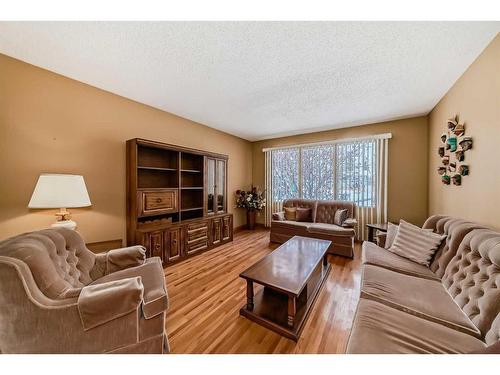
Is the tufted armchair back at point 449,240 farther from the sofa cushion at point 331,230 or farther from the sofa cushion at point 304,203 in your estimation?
the sofa cushion at point 304,203

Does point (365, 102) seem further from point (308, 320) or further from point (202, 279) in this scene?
point (202, 279)

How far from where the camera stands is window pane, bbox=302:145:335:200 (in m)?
4.11

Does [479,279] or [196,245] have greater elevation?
[479,279]

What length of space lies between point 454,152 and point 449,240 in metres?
1.26

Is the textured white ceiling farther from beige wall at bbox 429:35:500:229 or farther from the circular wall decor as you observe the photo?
the circular wall decor

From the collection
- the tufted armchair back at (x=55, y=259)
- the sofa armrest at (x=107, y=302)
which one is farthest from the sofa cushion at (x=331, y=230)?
the tufted armchair back at (x=55, y=259)

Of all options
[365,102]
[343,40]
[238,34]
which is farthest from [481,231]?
[238,34]

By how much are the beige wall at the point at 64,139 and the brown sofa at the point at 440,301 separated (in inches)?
118

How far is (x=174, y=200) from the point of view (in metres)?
2.91

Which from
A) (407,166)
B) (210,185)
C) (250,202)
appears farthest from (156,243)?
(407,166)

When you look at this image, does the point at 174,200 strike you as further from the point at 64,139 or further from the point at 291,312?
the point at 291,312

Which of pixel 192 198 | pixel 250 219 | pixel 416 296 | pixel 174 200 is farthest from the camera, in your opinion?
pixel 250 219

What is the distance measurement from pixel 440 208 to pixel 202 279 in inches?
142
